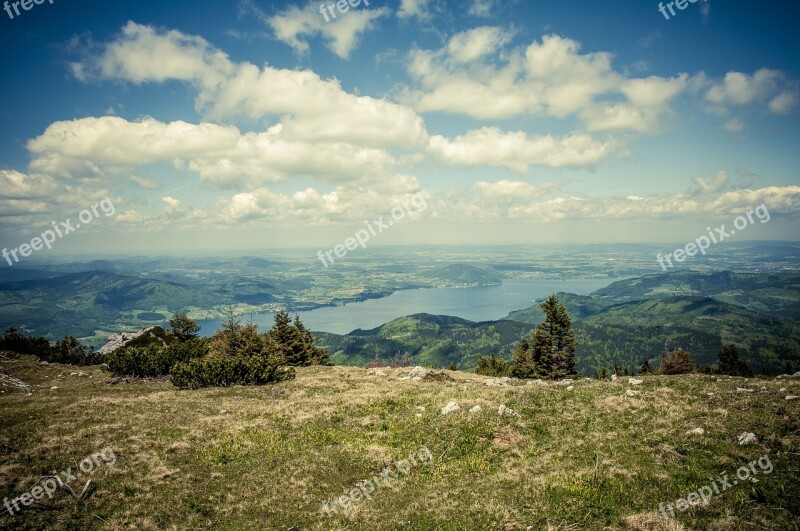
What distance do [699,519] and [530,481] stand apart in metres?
5.16

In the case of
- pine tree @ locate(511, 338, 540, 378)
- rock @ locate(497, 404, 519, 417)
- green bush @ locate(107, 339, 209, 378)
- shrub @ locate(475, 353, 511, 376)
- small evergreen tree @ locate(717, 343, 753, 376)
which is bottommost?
small evergreen tree @ locate(717, 343, 753, 376)

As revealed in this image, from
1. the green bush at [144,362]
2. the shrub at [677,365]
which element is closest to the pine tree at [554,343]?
the shrub at [677,365]

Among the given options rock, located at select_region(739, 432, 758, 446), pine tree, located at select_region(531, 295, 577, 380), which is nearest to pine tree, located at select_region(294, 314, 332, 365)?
pine tree, located at select_region(531, 295, 577, 380)

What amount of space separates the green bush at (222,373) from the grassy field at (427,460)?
7774 mm

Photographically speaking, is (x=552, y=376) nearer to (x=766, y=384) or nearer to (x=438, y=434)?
(x=766, y=384)

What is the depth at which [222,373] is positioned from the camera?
33.3 meters

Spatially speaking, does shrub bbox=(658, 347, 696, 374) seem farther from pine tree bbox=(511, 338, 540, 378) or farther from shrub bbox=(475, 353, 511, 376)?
shrub bbox=(475, 353, 511, 376)

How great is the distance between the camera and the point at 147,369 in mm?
38656

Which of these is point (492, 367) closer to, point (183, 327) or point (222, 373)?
point (222, 373)

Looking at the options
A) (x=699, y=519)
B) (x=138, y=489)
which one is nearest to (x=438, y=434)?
(x=699, y=519)

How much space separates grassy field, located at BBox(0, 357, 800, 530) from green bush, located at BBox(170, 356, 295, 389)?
7.77 metres

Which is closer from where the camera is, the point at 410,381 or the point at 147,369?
the point at 410,381

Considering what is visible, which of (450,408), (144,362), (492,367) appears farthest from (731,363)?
(144,362)

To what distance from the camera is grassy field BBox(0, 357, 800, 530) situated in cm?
1208
